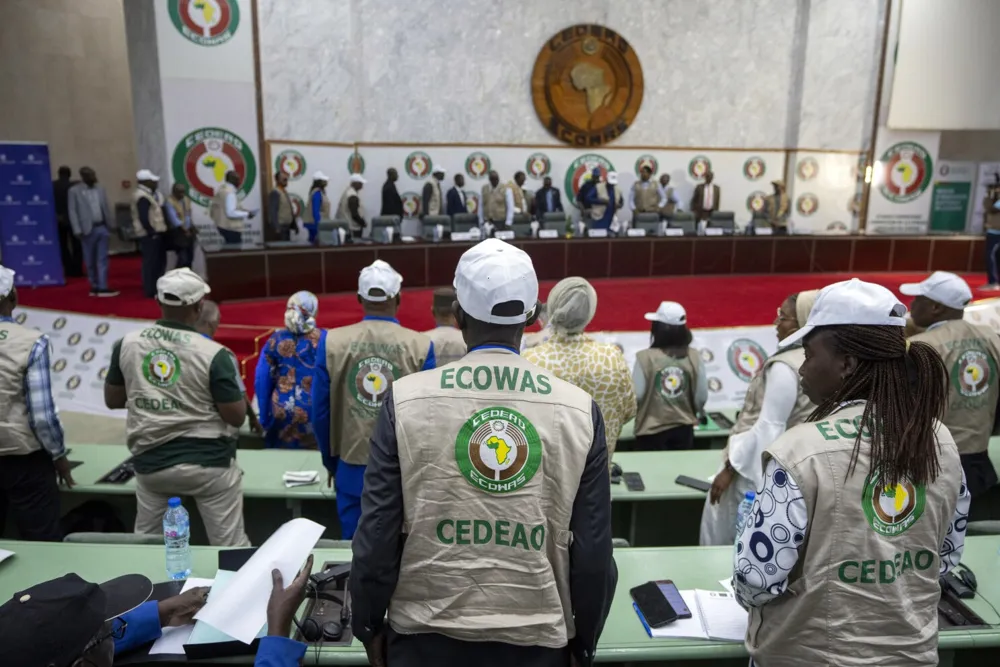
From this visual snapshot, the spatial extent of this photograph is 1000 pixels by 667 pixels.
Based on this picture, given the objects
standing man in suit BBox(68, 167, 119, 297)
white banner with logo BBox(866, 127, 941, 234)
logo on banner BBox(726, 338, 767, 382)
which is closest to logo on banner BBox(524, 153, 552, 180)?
white banner with logo BBox(866, 127, 941, 234)

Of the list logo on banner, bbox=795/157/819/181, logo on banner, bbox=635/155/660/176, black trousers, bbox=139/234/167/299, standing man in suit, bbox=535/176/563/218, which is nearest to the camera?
black trousers, bbox=139/234/167/299

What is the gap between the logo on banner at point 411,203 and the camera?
1180 centimetres

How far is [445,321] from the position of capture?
12.6ft

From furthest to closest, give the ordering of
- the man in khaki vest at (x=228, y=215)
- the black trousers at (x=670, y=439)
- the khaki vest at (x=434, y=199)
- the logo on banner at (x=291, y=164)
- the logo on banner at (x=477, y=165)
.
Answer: the logo on banner at (x=477, y=165)
the khaki vest at (x=434, y=199)
the logo on banner at (x=291, y=164)
the man in khaki vest at (x=228, y=215)
the black trousers at (x=670, y=439)

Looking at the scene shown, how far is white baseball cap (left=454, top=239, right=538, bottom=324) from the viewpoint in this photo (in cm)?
143

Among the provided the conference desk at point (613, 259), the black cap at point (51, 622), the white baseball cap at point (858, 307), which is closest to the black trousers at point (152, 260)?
the conference desk at point (613, 259)

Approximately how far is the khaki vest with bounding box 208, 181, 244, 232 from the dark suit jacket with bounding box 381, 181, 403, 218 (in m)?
2.27

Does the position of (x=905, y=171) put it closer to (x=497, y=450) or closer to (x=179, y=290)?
(x=179, y=290)

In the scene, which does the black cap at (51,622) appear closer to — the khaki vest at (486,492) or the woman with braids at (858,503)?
the khaki vest at (486,492)

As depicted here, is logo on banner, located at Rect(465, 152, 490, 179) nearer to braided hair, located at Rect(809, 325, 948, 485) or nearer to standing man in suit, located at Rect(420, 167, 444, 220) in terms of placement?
standing man in suit, located at Rect(420, 167, 444, 220)

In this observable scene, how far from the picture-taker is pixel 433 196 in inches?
449

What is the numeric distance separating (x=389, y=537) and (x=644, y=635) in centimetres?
91

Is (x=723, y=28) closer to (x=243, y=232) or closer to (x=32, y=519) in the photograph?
(x=243, y=232)

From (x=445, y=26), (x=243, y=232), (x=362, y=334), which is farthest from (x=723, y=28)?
(x=362, y=334)
